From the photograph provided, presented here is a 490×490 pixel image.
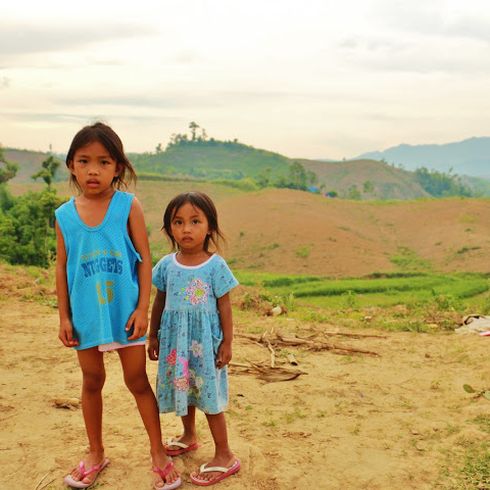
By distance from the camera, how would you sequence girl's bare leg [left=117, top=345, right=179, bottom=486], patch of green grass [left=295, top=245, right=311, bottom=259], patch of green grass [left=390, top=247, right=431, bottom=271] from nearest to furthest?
girl's bare leg [left=117, top=345, right=179, bottom=486]
patch of green grass [left=390, top=247, right=431, bottom=271]
patch of green grass [left=295, top=245, right=311, bottom=259]

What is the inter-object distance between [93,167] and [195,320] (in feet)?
2.48

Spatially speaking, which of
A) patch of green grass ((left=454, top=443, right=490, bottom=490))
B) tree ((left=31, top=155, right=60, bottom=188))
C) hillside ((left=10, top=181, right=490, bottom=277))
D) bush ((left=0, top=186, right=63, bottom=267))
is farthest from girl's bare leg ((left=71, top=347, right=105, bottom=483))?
hillside ((left=10, top=181, right=490, bottom=277))

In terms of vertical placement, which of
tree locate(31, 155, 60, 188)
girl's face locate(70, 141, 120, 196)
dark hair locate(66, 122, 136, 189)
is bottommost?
girl's face locate(70, 141, 120, 196)

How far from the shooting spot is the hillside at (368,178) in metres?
70.4

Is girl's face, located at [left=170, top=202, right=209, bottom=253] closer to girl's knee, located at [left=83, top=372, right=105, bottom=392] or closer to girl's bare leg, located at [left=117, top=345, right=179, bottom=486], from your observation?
girl's bare leg, located at [left=117, top=345, right=179, bottom=486]

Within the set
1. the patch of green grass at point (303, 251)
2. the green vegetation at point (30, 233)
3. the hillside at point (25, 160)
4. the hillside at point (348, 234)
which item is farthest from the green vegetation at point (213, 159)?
the green vegetation at point (30, 233)

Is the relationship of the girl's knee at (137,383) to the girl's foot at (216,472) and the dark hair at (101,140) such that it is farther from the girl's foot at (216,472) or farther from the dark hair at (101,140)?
the dark hair at (101,140)

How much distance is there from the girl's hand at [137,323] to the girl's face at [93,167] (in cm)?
52

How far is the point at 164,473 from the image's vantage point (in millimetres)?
2457

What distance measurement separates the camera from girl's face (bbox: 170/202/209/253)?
2.41m

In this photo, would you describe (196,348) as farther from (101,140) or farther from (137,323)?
(101,140)

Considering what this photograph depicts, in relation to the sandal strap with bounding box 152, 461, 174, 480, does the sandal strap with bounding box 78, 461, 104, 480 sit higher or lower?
lower

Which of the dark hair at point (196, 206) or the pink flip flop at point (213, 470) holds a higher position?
the dark hair at point (196, 206)

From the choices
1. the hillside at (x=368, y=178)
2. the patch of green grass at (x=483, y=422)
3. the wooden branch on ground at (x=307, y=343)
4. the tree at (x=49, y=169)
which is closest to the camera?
the patch of green grass at (x=483, y=422)
